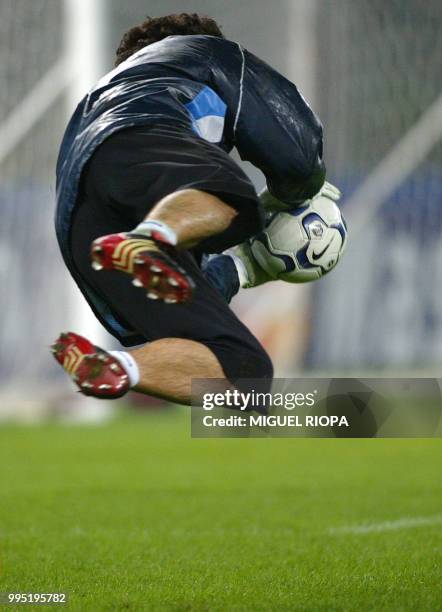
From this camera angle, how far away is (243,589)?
5.12 m

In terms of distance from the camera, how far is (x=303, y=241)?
5.28 metres

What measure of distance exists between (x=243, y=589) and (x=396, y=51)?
30.5 feet

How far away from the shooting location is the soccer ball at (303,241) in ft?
17.4

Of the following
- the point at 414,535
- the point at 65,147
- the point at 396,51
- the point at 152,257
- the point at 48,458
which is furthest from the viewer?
the point at 396,51

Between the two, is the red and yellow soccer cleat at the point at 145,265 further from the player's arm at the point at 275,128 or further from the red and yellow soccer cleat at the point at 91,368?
the player's arm at the point at 275,128

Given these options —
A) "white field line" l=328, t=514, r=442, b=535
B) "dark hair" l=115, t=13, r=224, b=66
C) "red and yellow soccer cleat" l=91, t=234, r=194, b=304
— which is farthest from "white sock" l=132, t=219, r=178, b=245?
"white field line" l=328, t=514, r=442, b=535

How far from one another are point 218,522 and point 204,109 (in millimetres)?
3321

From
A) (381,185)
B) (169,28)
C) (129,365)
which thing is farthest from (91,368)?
(381,185)

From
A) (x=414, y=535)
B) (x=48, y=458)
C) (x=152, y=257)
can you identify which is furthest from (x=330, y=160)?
(x=152, y=257)

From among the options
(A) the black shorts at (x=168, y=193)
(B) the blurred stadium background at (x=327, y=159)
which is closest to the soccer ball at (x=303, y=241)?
(A) the black shorts at (x=168, y=193)

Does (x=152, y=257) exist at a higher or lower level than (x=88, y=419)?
higher

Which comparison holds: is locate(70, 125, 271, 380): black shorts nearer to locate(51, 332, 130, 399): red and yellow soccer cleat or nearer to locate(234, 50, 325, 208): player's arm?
locate(234, 50, 325, 208): player's arm

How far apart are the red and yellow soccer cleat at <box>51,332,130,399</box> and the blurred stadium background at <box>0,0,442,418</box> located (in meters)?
9.07

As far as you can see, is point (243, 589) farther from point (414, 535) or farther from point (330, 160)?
point (330, 160)
